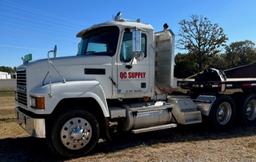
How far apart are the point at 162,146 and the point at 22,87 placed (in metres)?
3.45

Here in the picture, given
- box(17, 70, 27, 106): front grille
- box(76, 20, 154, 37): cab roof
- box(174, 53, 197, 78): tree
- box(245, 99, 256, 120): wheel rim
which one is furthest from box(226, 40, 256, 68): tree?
box(17, 70, 27, 106): front grille

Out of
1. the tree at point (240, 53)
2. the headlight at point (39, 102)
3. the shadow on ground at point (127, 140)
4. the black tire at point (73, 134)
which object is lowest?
the shadow on ground at point (127, 140)

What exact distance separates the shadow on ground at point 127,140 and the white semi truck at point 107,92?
361 millimetres

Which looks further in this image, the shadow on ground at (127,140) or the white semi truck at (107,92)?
the shadow on ground at (127,140)

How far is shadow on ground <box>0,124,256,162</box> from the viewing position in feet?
22.5

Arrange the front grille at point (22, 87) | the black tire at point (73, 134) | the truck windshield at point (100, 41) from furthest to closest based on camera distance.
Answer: the truck windshield at point (100, 41) → the front grille at point (22, 87) → the black tire at point (73, 134)

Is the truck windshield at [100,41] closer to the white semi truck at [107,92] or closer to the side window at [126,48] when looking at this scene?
the white semi truck at [107,92]

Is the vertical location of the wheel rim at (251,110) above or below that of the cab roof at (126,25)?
below

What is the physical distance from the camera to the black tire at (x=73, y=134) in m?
6.38

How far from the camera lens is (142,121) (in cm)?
769

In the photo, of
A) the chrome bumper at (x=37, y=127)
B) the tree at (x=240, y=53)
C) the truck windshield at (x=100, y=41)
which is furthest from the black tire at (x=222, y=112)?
the tree at (x=240, y=53)

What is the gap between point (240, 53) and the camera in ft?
258

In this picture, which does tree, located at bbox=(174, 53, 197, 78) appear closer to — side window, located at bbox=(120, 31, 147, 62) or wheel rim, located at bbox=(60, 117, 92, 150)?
side window, located at bbox=(120, 31, 147, 62)

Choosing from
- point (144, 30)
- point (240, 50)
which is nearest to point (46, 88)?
point (144, 30)
